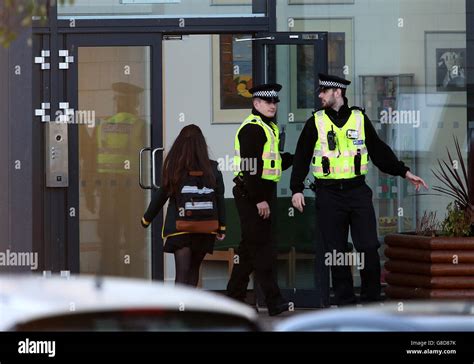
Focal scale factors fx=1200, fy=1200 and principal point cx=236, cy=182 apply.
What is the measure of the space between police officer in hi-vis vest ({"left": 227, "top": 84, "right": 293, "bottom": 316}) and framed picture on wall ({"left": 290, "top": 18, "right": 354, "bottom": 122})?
53 centimetres

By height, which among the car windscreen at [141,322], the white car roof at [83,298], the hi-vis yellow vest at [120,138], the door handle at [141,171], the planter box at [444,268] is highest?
the hi-vis yellow vest at [120,138]

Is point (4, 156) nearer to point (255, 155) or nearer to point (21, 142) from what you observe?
point (21, 142)

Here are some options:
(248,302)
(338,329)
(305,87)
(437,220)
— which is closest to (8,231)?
(248,302)

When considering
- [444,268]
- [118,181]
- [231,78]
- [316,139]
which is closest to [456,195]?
[444,268]

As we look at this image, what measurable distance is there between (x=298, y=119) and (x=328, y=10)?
0.99m

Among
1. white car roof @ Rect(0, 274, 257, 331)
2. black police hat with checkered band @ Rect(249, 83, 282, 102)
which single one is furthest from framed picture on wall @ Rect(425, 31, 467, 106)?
white car roof @ Rect(0, 274, 257, 331)

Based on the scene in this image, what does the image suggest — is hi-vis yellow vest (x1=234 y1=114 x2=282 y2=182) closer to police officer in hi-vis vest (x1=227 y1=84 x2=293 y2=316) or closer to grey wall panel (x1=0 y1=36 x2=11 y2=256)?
police officer in hi-vis vest (x1=227 y1=84 x2=293 y2=316)

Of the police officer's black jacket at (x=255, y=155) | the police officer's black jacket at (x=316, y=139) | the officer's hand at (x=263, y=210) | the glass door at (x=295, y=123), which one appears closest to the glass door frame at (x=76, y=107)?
the glass door at (x=295, y=123)

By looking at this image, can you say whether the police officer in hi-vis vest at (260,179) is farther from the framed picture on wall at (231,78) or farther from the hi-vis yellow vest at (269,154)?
the framed picture on wall at (231,78)

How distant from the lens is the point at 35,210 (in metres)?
9.65

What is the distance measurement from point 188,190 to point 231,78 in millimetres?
2172

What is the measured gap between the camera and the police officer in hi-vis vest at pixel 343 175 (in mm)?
8359

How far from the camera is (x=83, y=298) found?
3.72m

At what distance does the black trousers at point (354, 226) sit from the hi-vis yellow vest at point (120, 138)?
1928 millimetres
